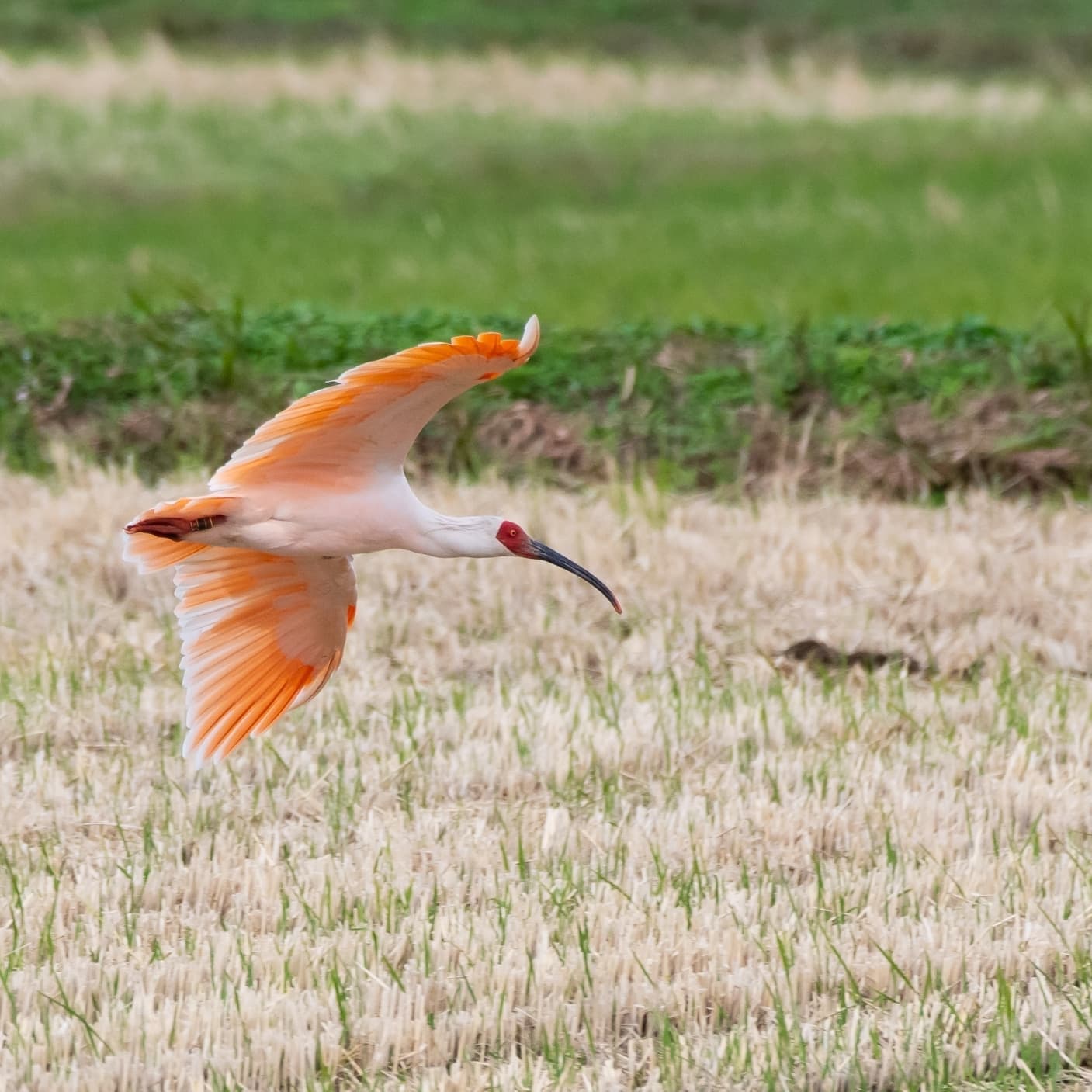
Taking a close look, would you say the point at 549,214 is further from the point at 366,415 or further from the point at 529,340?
the point at 529,340

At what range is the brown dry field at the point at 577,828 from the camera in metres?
3.58

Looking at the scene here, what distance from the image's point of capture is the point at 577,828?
4621 millimetres

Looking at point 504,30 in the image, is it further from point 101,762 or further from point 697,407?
point 101,762

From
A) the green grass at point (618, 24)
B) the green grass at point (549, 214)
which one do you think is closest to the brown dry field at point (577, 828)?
the green grass at point (549, 214)

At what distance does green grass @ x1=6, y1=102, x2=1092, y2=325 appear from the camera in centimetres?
1093

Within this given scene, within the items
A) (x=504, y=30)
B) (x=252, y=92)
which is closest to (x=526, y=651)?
(x=252, y=92)

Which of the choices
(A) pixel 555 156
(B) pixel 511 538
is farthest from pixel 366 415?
(A) pixel 555 156

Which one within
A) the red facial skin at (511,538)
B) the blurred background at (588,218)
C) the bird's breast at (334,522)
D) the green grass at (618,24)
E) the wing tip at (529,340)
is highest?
the green grass at (618,24)

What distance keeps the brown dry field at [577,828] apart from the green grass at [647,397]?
956mm

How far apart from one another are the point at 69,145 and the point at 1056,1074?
46.0 ft

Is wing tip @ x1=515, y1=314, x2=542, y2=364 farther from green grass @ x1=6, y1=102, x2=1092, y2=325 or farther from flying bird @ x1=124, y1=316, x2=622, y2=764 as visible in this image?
green grass @ x1=6, y1=102, x2=1092, y2=325

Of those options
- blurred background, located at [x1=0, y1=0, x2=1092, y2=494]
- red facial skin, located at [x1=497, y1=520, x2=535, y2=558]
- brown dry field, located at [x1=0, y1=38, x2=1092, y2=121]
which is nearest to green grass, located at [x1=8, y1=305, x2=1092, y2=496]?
blurred background, located at [x1=0, y1=0, x2=1092, y2=494]

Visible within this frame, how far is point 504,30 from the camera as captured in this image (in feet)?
75.3

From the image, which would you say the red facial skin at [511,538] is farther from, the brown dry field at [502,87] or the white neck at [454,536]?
the brown dry field at [502,87]
